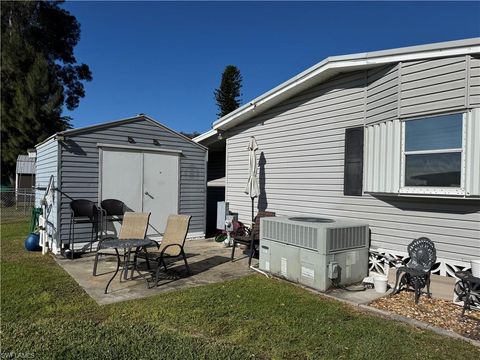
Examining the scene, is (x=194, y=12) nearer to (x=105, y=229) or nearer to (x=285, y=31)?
(x=285, y=31)

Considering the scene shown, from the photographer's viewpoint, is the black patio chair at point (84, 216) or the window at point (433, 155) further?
the black patio chair at point (84, 216)

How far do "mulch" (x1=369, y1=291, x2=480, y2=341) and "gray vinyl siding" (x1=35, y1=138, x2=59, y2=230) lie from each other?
6.46 metres

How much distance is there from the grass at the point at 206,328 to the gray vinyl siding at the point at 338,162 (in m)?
1.73

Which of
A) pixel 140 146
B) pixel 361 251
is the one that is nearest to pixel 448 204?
pixel 361 251

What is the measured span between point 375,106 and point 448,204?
1893mm

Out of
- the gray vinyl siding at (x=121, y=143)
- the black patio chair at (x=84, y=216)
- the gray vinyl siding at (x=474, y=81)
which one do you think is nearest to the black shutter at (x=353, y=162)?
the gray vinyl siding at (x=474, y=81)

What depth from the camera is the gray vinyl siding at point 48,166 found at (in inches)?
287

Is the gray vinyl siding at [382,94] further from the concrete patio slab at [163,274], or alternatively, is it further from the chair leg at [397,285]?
the concrete patio slab at [163,274]

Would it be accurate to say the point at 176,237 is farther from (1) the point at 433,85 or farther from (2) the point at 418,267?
(1) the point at 433,85

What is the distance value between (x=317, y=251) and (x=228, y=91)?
80.9 ft

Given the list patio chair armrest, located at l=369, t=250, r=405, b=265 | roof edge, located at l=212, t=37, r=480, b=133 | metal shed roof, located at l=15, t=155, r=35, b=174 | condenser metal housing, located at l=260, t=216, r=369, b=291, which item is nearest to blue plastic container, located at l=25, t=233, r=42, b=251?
condenser metal housing, located at l=260, t=216, r=369, b=291

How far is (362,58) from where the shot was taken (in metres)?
5.65

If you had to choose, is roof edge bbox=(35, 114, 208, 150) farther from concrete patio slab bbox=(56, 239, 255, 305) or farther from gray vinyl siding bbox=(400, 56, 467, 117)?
gray vinyl siding bbox=(400, 56, 467, 117)

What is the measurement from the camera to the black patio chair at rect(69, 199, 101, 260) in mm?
7266
